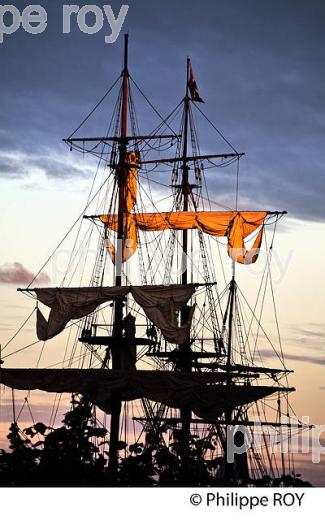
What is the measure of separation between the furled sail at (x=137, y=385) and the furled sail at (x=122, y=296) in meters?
2.14

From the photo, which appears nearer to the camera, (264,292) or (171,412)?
(264,292)

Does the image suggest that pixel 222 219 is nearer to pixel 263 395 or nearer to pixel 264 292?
pixel 264 292

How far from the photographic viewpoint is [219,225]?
66.2 m

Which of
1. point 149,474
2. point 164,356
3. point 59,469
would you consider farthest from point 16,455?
point 164,356

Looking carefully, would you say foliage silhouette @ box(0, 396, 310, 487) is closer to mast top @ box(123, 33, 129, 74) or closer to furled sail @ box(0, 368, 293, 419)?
furled sail @ box(0, 368, 293, 419)

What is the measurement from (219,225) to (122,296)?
8.05 metres

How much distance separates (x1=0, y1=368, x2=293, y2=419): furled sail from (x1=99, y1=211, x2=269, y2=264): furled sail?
7789mm

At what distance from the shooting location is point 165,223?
2633 inches

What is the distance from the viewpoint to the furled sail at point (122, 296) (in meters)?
61.2

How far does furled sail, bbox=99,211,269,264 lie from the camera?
65.6 m
